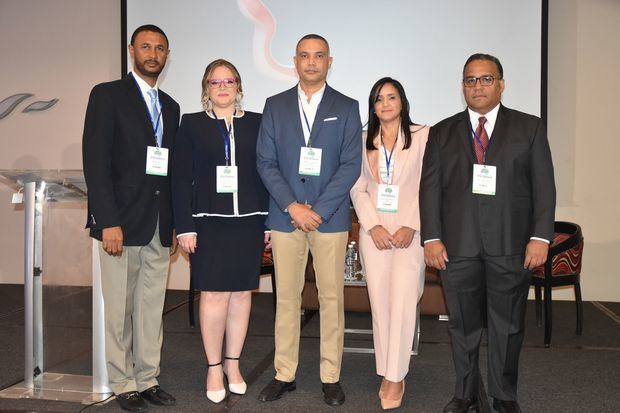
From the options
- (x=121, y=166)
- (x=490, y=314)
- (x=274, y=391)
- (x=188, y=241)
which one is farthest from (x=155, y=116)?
(x=490, y=314)

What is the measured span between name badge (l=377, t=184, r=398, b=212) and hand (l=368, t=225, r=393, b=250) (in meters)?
0.10

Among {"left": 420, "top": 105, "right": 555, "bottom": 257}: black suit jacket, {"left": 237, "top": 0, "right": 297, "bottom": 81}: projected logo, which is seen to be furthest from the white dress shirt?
{"left": 237, "top": 0, "right": 297, "bottom": 81}: projected logo

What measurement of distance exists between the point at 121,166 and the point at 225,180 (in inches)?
19.7

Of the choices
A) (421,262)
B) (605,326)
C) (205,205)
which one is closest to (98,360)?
(205,205)

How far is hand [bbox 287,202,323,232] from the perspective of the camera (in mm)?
2707

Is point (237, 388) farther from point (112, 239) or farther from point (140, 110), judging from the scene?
point (140, 110)

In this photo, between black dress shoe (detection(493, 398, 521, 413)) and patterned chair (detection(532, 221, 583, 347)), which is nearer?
black dress shoe (detection(493, 398, 521, 413))

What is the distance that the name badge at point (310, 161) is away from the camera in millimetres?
2793

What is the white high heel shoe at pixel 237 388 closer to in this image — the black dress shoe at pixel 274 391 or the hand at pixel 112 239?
the black dress shoe at pixel 274 391

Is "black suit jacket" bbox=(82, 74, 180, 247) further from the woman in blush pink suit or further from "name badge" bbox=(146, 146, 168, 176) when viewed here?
the woman in blush pink suit

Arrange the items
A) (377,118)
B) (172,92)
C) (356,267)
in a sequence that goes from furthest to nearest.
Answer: (172,92) < (356,267) < (377,118)

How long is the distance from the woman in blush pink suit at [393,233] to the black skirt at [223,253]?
59 cm

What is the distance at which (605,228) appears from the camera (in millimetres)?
5711

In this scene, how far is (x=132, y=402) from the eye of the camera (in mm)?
2789
